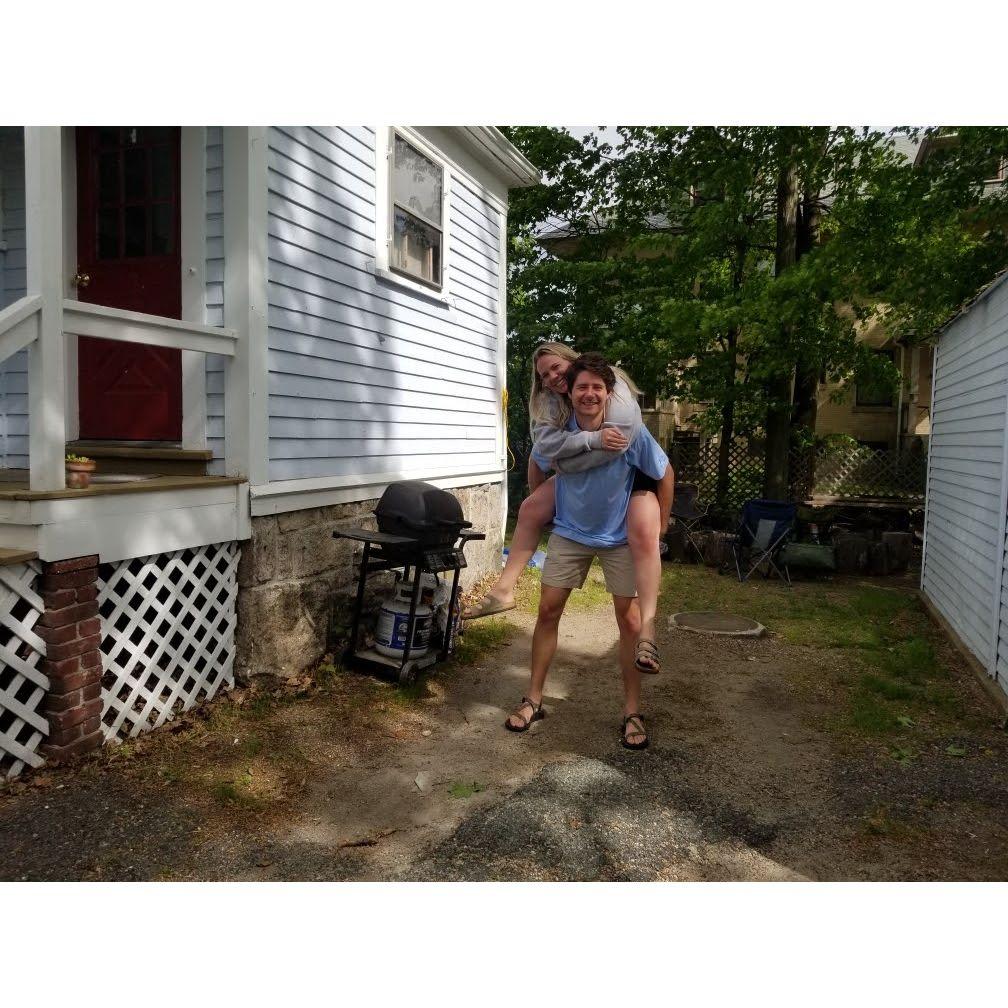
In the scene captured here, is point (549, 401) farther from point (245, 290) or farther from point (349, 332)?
point (349, 332)

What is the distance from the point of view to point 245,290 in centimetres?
457

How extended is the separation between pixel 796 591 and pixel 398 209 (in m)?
5.78

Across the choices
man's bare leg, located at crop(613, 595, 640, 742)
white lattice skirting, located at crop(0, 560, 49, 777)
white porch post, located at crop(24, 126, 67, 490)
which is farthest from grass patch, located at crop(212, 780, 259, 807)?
man's bare leg, located at crop(613, 595, 640, 742)

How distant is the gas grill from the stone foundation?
237 millimetres

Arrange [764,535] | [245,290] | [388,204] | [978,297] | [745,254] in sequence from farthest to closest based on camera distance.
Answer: [745,254] → [764,535] → [388,204] → [978,297] → [245,290]

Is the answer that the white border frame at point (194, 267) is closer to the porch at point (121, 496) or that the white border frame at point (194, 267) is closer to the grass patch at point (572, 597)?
the porch at point (121, 496)

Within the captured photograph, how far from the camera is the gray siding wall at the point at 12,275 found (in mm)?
5324

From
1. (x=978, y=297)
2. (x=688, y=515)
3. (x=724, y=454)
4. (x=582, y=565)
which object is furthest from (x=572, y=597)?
(x=724, y=454)

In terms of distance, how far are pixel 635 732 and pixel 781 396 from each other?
8533 mm

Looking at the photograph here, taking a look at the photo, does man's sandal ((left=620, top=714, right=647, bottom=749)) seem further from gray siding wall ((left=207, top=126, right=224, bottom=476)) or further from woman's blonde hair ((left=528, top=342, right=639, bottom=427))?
gray siding wall ((left=207, top=126, right=224, bottom=476))

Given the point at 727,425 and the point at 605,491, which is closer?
the point at 605,491

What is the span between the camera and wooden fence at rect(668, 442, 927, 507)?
570 inches

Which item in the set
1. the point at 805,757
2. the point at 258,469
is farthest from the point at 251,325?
the point at 805,757

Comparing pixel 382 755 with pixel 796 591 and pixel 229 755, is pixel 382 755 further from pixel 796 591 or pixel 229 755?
pixel 796 591
